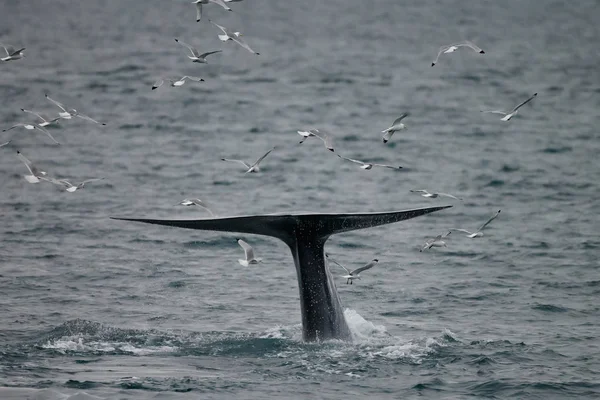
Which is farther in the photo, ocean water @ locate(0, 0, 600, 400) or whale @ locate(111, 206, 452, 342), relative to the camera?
ocean water @ locate(0, 0, 600, 400)

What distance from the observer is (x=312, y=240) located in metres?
20.1

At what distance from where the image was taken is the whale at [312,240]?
19234 mm

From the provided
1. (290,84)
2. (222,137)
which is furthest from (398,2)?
(222,137)

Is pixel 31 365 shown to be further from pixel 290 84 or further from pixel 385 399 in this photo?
pixel 290 84

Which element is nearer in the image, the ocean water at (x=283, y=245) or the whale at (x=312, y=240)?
the whale at (x=312, y=240)

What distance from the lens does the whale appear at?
1923 centimetres

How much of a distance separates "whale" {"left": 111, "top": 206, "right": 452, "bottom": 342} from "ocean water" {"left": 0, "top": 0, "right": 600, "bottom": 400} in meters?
0.37

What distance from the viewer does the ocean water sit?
20.0 metres

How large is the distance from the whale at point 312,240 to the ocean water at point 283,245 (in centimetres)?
37

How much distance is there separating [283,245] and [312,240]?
1033 centimetres

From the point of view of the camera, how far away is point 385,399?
18766mm

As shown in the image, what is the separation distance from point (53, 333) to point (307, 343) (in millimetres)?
4184

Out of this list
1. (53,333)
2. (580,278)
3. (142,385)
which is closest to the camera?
(142,385)

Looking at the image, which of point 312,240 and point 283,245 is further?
point 283,245
